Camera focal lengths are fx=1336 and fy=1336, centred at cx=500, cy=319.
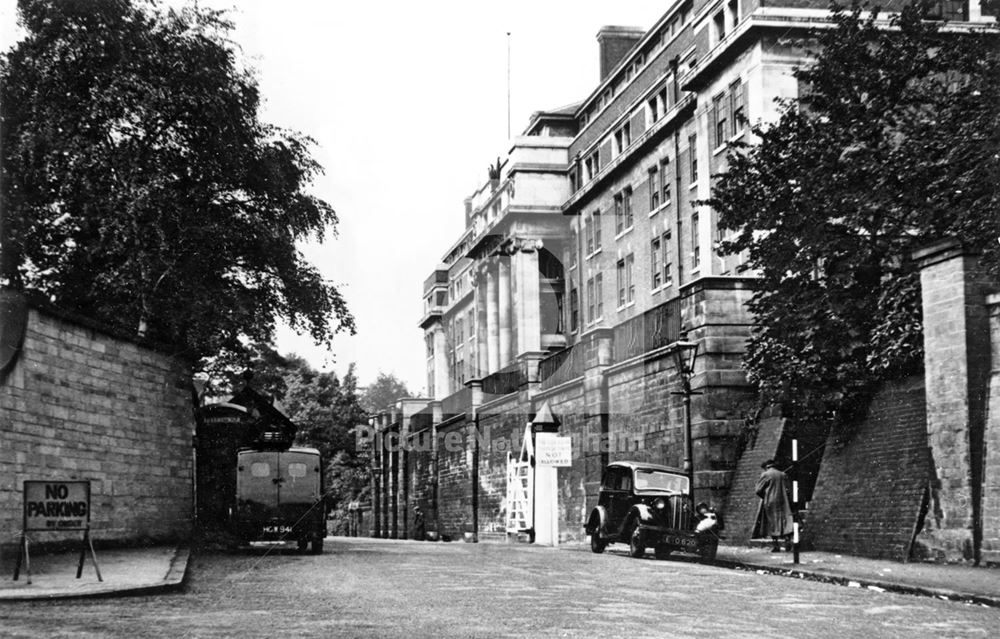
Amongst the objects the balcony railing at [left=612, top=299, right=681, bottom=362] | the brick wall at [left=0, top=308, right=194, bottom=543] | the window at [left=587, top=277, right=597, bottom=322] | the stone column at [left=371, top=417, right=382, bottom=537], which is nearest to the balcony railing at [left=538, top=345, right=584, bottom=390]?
the balcony railing at [left=612, top=299, right=681, bottom=362]

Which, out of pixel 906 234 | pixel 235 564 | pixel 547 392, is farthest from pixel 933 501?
pixel 547 392

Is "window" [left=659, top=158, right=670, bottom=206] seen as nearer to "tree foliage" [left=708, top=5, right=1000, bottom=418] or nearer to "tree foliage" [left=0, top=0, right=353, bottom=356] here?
"tree foliage" [left=0, top=0, right=353, bottom=356]

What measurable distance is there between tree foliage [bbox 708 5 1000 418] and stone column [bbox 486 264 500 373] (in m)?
44.5

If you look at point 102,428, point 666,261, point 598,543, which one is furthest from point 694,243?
point 102,428

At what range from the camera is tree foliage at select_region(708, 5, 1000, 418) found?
22578 millimetres

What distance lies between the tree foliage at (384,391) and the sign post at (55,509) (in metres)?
127

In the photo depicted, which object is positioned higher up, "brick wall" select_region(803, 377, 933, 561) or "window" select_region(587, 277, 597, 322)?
"window" select_region(587, 277, 597, 322)

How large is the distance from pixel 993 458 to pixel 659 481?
8.39 metres

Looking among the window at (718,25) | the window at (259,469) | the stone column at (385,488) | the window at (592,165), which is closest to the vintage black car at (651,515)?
the window at (259,469)

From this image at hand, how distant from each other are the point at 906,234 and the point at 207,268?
15.7 m

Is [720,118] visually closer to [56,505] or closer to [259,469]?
[259,469]

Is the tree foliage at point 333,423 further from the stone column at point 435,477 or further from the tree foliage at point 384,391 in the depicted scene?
the tree foliage at point 384,391

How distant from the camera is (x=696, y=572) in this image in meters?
19.3

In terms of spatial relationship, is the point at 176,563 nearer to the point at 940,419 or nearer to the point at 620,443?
the point at 940,419
